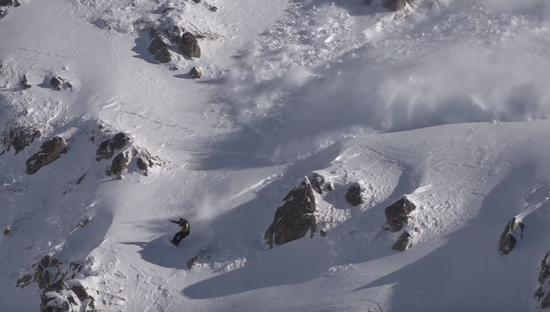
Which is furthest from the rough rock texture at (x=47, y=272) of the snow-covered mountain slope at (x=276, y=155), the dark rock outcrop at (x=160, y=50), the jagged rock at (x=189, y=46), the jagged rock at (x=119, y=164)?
the jagged rock at (x=189, y=46)

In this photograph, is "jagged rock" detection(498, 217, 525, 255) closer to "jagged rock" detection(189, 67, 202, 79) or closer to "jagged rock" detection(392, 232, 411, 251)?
"jagged rock" detection(392, 232, 411, 251)

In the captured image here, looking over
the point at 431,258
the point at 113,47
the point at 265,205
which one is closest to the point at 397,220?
the point at 431,258

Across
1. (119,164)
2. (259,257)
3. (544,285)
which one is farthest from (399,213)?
(119,164)

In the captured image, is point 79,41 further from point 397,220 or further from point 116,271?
point 397,220

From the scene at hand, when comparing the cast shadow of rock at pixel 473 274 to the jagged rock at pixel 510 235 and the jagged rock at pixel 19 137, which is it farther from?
the jagged rock at pixel 19 137

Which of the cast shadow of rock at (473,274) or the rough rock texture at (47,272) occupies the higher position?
the cast shadow of rock at (473,274)

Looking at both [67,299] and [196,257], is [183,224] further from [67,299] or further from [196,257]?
[67,299]

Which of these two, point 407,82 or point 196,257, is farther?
point 407,82
